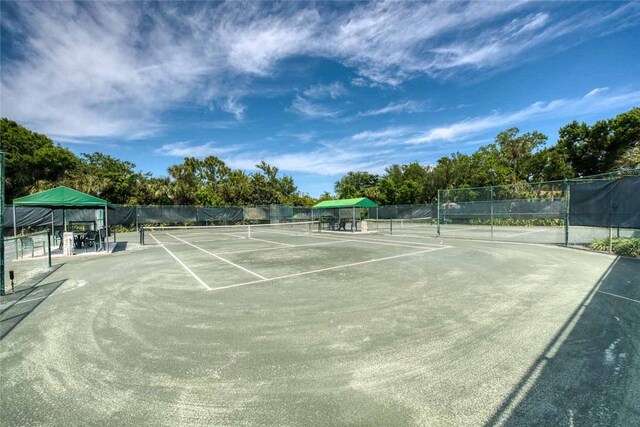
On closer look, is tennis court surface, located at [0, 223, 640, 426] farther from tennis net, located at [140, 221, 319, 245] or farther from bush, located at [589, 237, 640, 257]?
tennis net, located at [140, 221, 319, 245]

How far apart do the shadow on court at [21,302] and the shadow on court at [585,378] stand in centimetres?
652

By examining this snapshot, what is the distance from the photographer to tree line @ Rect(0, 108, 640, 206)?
31.8 metres

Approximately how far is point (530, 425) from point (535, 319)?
2.91m

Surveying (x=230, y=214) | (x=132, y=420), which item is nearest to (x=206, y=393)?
(x=132, y=420)

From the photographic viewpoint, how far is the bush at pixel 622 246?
1087 cm

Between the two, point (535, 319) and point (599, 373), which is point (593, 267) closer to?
point (535, 319)

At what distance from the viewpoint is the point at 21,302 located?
243 inches

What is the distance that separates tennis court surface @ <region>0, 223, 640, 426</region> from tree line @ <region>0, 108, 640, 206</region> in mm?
29968

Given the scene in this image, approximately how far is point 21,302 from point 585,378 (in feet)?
29.7

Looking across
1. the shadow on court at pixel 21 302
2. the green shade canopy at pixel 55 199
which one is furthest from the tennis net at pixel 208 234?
Result: the shadow on court at pixel 21 302

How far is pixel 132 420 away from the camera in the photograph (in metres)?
2.61

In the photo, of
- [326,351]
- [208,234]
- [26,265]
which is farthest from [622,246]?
[208,234]

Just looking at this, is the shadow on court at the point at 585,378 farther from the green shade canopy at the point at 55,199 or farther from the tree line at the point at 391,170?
the tree line at the point at 391,170

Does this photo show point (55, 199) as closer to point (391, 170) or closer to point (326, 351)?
point (326, 351)
